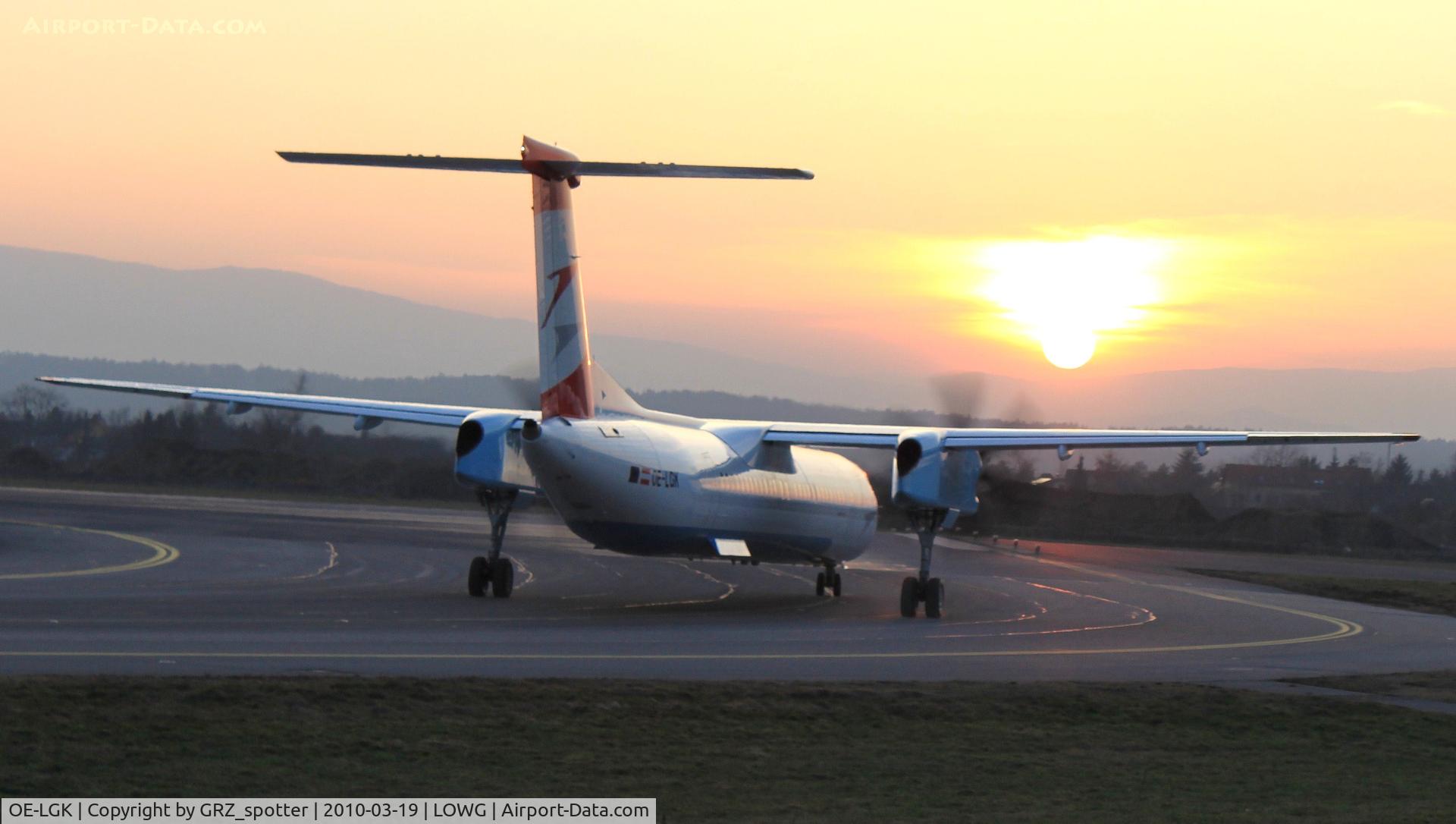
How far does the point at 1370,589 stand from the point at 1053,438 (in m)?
18.9

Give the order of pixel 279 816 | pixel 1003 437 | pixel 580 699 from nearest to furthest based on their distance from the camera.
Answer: pixel 279 816 → pixel 580 699 → pixel 1003 437

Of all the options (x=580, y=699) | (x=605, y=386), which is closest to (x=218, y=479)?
(x=605, y=386)

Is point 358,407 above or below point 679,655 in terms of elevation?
above

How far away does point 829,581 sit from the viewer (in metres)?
36.9

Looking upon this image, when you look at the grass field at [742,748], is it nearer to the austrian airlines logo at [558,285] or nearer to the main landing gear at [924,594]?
the austrian airlines logo at [558,285]

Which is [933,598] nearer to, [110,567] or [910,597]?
[910,597]

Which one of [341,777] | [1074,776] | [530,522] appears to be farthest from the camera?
[530,522]

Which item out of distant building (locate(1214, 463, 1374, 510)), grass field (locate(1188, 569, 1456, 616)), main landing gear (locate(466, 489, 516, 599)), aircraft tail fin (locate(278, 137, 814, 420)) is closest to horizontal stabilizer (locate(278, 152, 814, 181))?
aircraft tail fin (locate(278, 137, 814, 420))

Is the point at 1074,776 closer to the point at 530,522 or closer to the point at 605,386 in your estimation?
the point at 605,386

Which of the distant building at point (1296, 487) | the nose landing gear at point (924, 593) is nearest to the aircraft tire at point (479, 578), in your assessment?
the nose landing gear at point (924, 593)

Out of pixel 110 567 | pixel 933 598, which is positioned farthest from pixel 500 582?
pixel 110 567

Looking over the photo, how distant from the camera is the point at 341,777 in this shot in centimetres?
1234

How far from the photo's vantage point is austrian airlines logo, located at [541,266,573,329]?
92.1ft

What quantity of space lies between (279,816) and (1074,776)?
22.7ft
